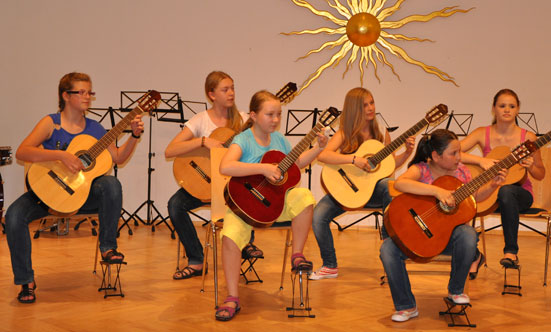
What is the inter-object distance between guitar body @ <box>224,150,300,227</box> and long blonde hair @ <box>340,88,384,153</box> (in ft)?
4.07

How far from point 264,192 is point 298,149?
1.08 feet

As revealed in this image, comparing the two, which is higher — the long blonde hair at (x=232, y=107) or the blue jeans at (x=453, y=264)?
the long blonde hair at (x=232, y=107)

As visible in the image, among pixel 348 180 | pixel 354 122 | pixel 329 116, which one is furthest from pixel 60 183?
pixel 354 122

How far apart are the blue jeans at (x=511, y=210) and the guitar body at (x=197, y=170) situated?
6.91 feet

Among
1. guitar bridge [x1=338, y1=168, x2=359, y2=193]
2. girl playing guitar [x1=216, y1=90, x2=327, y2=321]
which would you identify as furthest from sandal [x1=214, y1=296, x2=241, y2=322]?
guitar bridge [x1=338, y1=168, x2=359, y2=193]

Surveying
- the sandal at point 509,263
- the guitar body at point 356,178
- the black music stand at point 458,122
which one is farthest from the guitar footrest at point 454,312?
the black music stand at point 458,122

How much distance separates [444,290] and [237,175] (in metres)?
1.77

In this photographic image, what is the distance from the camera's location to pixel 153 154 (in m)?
7.46

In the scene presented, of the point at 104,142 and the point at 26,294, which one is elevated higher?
the point at 104,142

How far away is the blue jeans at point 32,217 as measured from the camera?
399cm

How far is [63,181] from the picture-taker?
4129mm

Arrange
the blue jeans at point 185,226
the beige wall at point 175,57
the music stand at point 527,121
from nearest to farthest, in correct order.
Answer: the blue jeans at point 185,226
the music stand at point 527,121
the beige wall at point 175,57

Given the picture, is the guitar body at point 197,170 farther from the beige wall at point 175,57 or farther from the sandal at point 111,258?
the beige wall at point 175,57

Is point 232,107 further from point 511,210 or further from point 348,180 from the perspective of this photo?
point 511,210
